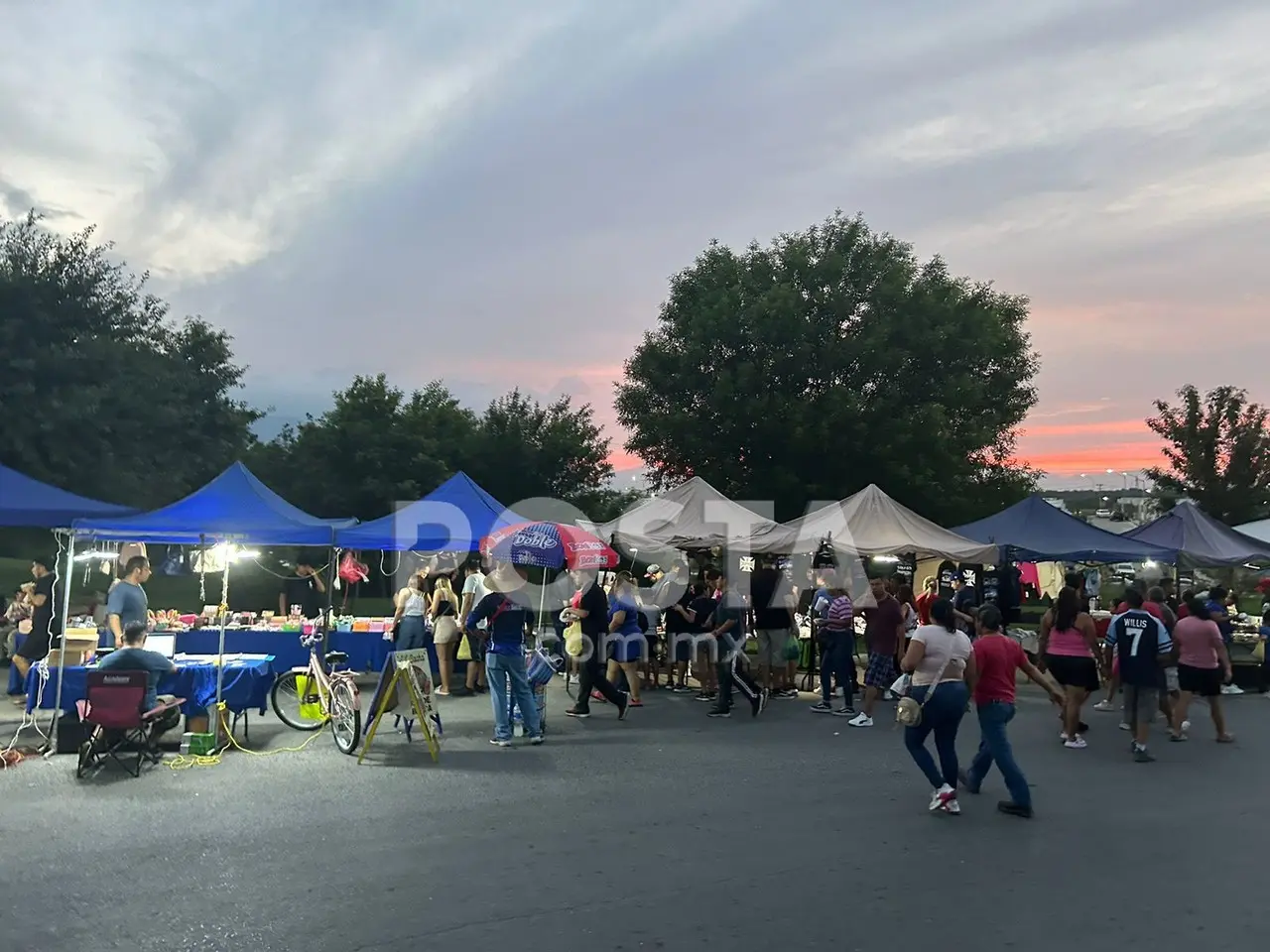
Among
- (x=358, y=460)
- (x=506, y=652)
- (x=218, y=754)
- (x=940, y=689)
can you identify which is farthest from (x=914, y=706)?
(x=358, y=460)

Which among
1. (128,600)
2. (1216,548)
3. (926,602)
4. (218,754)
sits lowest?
(218,754)

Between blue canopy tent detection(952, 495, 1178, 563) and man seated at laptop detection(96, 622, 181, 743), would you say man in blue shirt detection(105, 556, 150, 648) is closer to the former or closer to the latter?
man seated at laptop detection(96, 622, 181, 743)

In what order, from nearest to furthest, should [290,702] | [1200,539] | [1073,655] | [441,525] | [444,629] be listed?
[1073,655] < [290,702] < [444,629] < [441,525] < [1200,539]

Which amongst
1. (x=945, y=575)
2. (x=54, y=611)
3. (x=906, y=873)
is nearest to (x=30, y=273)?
(x=54, y=611)

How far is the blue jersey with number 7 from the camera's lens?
9062mm

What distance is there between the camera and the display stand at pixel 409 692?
8.65 m

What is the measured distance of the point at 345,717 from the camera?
9.05m

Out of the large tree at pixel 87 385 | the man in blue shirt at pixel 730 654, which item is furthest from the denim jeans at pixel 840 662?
the large tree at pixel 87 385

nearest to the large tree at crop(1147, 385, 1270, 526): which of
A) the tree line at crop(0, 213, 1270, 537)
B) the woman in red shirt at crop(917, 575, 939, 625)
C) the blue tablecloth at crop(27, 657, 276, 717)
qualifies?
the tree line at crop(0, 213, 1270, 537)

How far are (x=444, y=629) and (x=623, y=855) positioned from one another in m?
7.14

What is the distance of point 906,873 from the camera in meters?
5.46

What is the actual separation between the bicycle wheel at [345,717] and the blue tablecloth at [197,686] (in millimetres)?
949

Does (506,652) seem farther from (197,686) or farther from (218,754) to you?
(197,686)

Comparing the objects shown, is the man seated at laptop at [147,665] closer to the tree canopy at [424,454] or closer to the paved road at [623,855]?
the paved road at [623,855]
